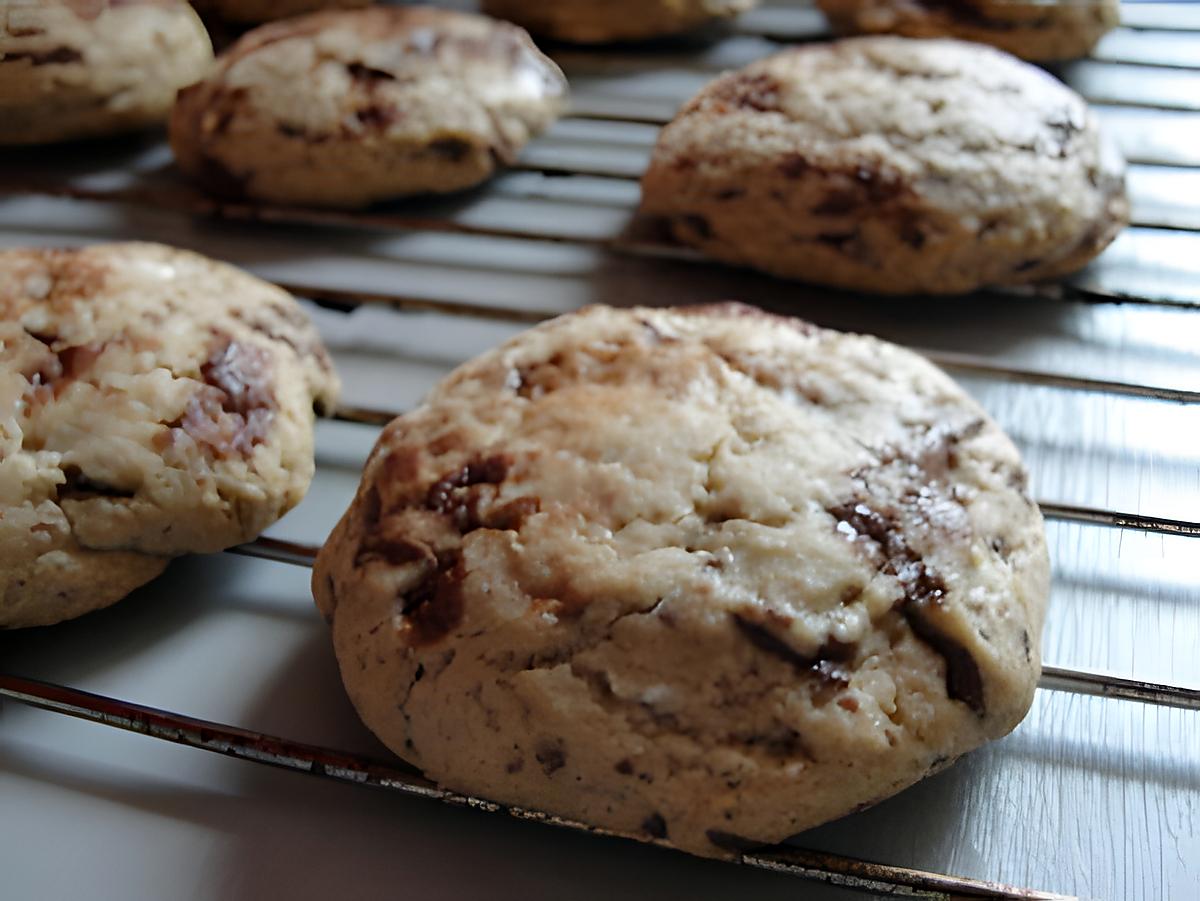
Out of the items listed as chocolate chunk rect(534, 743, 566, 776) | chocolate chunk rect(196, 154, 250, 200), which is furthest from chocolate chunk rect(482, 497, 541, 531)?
chocolate chunk rect(196, 154, 250, 200)

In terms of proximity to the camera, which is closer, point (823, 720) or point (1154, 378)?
point (823, 720)

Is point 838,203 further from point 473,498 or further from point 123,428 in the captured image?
point 123,428

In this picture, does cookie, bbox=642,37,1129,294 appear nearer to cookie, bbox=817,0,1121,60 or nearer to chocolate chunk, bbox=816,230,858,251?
chocolate chunk, bbox=816,230,858,251

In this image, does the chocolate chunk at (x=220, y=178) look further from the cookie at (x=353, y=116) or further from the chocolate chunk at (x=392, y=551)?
the chocolate chunk at (x=392, y=551)

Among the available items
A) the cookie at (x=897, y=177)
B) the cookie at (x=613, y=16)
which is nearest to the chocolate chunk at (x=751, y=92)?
the cookie at (x=897, y=177)

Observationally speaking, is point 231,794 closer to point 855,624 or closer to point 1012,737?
point 855,624

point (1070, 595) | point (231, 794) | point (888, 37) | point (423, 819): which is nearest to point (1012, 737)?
point (1070, 595)
